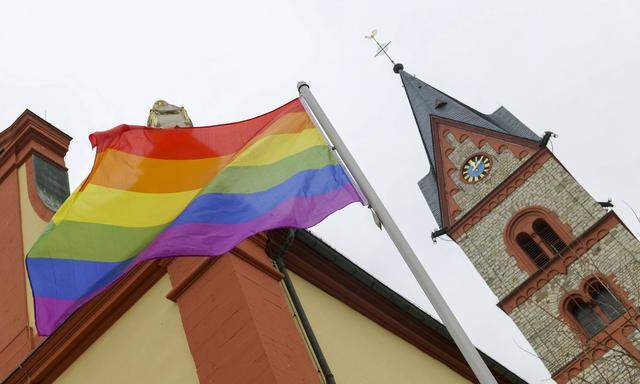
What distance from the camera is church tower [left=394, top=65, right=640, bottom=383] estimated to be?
30.0 metres

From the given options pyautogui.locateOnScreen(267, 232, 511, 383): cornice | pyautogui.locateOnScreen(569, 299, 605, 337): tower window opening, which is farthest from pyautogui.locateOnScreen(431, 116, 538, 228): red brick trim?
pyautogui.locateOnScreen(267, 232, 511, 383): cornice

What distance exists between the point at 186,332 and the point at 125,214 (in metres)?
1.87

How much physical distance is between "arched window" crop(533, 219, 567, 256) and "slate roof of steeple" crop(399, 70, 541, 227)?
15.2 ft

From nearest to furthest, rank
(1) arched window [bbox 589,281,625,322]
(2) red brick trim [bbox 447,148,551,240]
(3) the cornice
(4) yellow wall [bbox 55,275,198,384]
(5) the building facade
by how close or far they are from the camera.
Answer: (5) the building facade → (4) yellow wall [bbox 55,275,198,384] → (3) the cornice → (1) arched window [bbox 589,281,625,322] → (2) red brick trim [bbox 447,148,551,240]

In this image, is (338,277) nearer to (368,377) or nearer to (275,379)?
(368,377)

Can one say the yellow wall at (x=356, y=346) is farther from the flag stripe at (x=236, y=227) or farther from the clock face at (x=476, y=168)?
the clock face at (x=476, y=168)

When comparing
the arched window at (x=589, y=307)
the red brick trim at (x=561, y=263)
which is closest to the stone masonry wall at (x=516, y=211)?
the red brick trim at (x=561, y=263)

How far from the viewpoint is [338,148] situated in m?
7.06

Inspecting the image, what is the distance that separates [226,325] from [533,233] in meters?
28.6

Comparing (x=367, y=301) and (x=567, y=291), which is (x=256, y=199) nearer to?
(x=367, y=301)

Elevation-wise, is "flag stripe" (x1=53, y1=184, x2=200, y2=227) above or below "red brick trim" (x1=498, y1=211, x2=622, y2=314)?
below

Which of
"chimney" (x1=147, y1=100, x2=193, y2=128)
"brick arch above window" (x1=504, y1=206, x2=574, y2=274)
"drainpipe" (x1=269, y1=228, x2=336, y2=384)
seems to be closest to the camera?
"drainpipe" (x1=269, y1=228, x2=336, y2=384)

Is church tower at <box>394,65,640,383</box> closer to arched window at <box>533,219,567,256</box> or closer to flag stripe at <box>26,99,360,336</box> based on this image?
arched window at <box>533,219,567,256</box>

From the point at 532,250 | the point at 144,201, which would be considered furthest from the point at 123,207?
the point at 532,250
